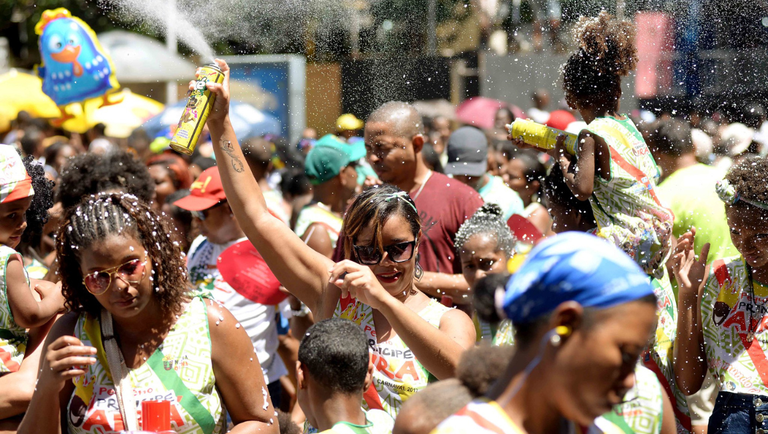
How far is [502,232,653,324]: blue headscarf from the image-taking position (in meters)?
1.43

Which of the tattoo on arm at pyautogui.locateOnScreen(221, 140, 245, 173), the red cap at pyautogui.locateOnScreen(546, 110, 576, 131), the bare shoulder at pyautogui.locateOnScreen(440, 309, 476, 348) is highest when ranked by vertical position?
the tattoo on arm at pyautogui.locateOnScreen(221, 140, 245, 173)

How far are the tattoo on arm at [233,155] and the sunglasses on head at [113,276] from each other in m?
0.49

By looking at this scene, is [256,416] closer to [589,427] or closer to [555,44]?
[589,427]

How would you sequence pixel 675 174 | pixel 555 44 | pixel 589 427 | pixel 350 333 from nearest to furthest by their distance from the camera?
pixel 589 427 → pixel 350 333 → pixel 675 174 → pixel 555 44

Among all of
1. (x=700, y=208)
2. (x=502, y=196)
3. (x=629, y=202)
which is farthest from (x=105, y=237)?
(x=502, y=196)

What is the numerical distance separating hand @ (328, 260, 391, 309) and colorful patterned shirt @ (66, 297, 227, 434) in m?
0.55

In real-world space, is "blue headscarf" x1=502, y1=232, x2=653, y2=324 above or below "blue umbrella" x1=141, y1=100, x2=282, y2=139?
above

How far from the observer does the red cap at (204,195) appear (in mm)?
4832

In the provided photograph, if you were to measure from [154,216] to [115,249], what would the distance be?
0.23m

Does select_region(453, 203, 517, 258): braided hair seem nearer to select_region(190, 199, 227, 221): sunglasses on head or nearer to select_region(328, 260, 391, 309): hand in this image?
select_region(190, 199, 227, 221): sunglasses on head

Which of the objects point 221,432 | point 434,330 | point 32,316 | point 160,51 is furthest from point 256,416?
point 160,51

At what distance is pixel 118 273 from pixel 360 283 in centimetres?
84

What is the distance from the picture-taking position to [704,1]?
547 cm

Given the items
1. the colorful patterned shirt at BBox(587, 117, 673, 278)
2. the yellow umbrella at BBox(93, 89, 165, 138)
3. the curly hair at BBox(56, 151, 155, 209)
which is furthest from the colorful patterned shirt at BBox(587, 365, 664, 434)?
the yellow umbrella at BBox(93, 89, 165, 138)
